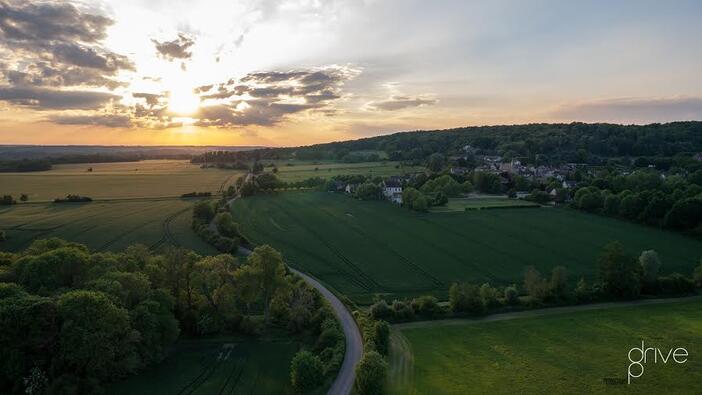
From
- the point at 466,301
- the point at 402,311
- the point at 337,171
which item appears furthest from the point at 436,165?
the point at 402,311

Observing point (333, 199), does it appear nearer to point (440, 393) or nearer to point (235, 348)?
point (235, 348)

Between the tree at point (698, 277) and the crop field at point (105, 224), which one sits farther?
the crop field at point (105, 224)

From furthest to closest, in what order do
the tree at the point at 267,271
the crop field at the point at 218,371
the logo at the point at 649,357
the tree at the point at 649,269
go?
the tree at the point at 649,269 < the tree at the point at 267,271 < the logo at the point at 649,357 < the crop field at the point at 218,371

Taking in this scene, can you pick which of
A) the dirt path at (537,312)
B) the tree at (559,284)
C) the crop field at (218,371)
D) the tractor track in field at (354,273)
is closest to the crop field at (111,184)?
the tractor track in field at (354,273)

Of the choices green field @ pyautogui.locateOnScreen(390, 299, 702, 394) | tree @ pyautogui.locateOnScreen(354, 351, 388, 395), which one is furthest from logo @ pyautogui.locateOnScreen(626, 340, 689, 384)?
tree @ pyautogui.locateOnScreen(354, 351, 388, 395)

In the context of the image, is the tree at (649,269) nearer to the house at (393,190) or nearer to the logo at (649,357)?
the logo at (649,357)

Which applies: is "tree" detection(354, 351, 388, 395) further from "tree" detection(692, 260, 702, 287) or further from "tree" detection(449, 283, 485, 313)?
"tree" detection(692, 260, 702, 287)
